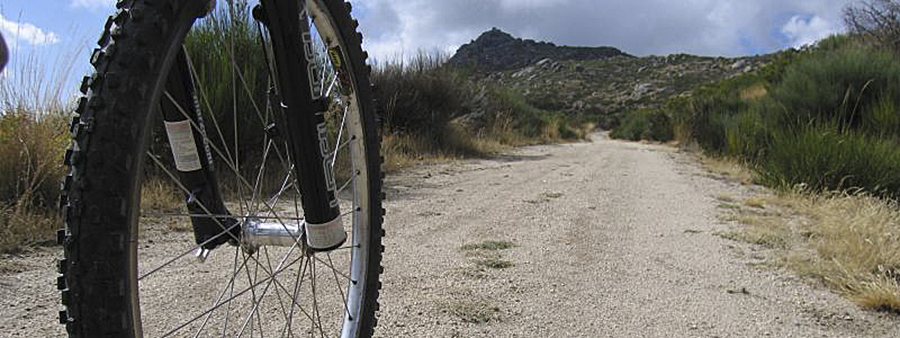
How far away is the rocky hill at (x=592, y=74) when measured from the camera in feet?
131

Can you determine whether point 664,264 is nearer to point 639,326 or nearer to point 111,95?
point 639,326

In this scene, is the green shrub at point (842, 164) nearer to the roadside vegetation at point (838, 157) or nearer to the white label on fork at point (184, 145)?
the roadside vegetation at point (838, 157)

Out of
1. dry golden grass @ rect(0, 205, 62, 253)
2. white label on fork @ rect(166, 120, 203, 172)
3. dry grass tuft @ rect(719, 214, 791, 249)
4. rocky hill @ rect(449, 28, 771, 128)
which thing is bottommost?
dry grass tuft @ rect(719, 214, 791, 249)

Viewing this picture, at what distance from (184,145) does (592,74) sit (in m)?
51.3

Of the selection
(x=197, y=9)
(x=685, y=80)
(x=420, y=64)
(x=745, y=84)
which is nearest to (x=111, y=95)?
(x=197, y=9)

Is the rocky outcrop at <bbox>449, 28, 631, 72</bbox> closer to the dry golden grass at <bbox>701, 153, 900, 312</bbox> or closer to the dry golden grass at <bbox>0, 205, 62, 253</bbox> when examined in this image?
the dry golden grass at <bbox>701, 153, 900, 312</bbox>

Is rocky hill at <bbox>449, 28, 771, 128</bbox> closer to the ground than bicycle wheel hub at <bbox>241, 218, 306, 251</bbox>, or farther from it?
farther from it

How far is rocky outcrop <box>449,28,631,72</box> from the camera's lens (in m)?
59.0

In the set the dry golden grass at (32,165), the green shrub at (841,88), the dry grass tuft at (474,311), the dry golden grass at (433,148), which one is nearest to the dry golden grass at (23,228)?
the dry golden grass at (32,165)

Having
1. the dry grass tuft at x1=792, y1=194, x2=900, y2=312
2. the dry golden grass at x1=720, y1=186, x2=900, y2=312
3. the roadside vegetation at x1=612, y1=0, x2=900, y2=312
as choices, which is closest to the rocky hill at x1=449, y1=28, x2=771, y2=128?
the roadside vegetation at x1=612, y1=0, x2=900, y2=312

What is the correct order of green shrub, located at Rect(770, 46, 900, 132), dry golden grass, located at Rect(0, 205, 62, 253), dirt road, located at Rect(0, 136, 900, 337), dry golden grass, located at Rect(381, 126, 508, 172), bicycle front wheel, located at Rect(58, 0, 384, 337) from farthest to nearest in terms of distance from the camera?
dry golden grass, located at Rect(381, 126, 508, 172), green shrub, located at Rect(770, 46, 900, 132), dry golden grass, located at Rect(0, 205, 62, 253), dirt road, located at Rect(0, 136, 900, 337), bicycle front wheel, located at Rect(58, 0, 384, 337)

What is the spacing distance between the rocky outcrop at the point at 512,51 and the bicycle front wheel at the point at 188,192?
54885 mm

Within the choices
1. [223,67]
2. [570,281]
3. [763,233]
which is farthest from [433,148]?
[570,281]

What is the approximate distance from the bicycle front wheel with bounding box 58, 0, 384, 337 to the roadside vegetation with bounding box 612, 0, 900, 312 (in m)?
1.74
